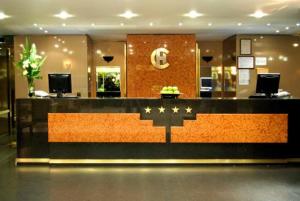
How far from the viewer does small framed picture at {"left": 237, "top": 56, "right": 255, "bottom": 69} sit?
12.1m

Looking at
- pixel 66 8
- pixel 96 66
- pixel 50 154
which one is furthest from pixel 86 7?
pixel 96 66

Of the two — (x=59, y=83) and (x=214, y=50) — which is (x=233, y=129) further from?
(x=214, y=50)

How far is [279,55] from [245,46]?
1344 millimetres

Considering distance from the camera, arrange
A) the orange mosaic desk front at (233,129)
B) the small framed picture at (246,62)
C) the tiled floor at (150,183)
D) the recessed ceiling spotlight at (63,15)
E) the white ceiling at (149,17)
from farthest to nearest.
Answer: the small framed picture at (246,62) < the recessed ceiling spotlight at (63,15) < the white ceiling at (149,17) < the orange mosaic desk front at (233,129) < the tiled floor at (150,183)

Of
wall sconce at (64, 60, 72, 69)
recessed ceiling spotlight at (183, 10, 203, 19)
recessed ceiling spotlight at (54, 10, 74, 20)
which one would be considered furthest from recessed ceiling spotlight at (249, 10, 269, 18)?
wall sconce at (64, 60, 72, 69)

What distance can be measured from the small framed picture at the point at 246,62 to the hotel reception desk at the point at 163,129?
5.44 meters

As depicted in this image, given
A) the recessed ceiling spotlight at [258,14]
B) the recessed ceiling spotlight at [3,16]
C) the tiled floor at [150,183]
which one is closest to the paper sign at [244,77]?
the recessed ceiling spotlight at [258,14]

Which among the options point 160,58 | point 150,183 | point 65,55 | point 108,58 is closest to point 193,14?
point 160,58

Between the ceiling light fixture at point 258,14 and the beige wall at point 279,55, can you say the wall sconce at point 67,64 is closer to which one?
the beige wall at point 279,55

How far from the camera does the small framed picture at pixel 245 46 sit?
1205 cm

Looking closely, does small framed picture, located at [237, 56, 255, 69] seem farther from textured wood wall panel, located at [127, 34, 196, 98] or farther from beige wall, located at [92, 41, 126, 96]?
beige wall, located at [92, 41, 126, 96]

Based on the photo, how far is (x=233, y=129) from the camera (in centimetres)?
679

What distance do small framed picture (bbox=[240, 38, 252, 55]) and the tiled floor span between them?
6.17m

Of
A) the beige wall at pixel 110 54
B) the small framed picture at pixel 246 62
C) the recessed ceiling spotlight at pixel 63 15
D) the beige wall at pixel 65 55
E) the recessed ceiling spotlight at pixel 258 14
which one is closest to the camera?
the recessed ceiling spotlight at pixel 258 14
